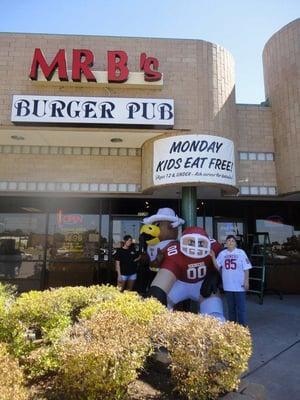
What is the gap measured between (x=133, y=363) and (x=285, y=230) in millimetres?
9690

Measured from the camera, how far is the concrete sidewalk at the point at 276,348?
14.9ft

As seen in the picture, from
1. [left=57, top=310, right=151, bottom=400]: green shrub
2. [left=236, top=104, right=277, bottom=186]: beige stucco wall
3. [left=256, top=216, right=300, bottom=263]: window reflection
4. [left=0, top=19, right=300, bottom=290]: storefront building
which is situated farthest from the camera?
[left=256, top=216, right=300, bottom=263]: window reflection

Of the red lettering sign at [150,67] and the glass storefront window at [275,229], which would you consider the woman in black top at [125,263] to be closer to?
the red lettering sign at [150,67]

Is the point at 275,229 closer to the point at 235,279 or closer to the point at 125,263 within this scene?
the point at 125,263

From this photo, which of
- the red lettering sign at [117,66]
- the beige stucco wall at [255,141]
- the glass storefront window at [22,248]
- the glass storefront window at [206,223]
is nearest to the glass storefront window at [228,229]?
the glass storefront window at [206,223]

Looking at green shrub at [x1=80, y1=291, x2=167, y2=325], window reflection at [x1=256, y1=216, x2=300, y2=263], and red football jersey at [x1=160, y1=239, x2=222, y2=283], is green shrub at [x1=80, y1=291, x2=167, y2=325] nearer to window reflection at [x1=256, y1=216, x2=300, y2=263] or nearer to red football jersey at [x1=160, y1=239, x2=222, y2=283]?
red football jersey at [x1=160, y1=239, x2=222, y2=283]

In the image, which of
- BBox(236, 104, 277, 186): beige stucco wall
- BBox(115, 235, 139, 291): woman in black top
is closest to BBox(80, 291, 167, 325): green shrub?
BBox(115, 235, 139, 291): woman in black top

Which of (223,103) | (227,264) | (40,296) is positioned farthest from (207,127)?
(40,296)

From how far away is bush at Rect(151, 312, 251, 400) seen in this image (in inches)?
132

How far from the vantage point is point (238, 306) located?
677 cm

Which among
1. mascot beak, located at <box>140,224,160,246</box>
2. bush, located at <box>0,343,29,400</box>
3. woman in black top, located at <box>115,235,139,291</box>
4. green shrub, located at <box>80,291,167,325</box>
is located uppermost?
mascot beak, located at <box>140,224,160,246</box>

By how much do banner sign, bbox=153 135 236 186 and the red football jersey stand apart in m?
2.07

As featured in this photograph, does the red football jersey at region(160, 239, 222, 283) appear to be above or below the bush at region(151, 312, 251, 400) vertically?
above

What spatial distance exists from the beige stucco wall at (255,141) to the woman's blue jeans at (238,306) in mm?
3700
